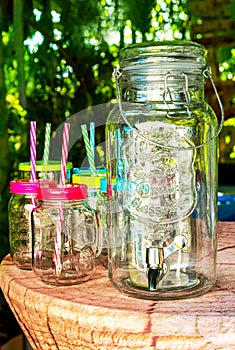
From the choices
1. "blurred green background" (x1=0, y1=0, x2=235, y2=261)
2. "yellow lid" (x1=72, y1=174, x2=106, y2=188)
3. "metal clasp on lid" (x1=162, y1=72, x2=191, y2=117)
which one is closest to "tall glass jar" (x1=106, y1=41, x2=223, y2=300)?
"metal clasp on lid" (x1=162, y1=72, x2=191, y2=117)

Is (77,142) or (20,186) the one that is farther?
(77,142)

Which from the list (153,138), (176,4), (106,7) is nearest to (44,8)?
(106,7)

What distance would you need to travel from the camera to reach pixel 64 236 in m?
0.93

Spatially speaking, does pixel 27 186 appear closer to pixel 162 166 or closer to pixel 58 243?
pixel 58 243

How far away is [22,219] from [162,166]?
311 millimetres

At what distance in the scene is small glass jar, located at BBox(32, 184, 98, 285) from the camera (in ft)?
2.92

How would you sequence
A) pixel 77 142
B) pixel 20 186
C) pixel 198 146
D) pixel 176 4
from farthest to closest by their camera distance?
pixel 176 4 < pixel 77 142 < pixel 20 186 < pixel 198 146

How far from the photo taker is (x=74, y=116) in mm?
2346

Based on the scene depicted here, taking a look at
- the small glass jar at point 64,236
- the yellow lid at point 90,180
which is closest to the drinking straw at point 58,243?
the small glass jar at point 64,236

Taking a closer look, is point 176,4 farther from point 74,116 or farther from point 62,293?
point 62,293

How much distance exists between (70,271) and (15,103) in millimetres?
1458

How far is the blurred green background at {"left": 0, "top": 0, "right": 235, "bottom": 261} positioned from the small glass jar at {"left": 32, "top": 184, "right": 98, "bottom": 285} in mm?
1194

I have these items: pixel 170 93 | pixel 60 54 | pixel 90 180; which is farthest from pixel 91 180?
pixel 60 54

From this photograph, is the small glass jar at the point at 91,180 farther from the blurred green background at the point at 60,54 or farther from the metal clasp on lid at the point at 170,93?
the blurred green background at the point at 60,54
